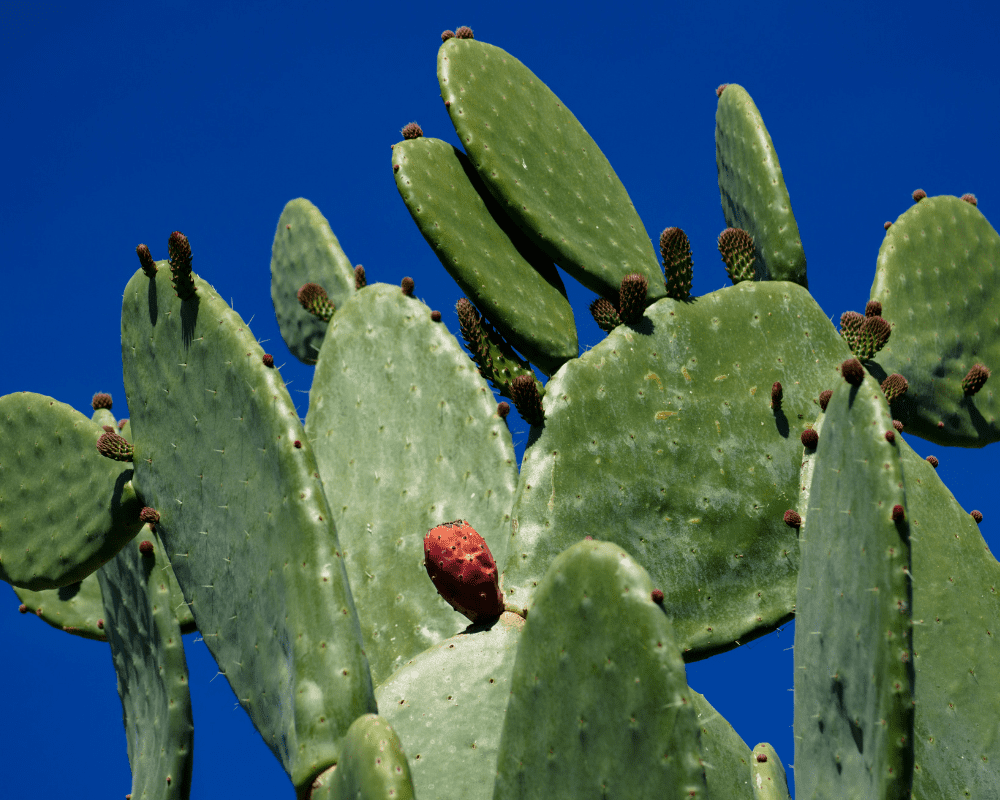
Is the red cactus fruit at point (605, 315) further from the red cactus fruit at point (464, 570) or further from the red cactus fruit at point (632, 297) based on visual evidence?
the red cactus fruit at point (464, 570)

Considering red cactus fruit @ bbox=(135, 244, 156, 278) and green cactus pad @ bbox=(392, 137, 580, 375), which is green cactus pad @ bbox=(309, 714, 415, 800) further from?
green cactus pad @ bbox=(392, 137, 580, 375)

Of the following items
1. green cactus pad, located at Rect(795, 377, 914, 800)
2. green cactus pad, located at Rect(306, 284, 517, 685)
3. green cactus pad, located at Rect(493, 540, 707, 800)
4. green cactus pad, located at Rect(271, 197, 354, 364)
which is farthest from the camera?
green cactus pad, located at Rect(271, 197, 354, 364)

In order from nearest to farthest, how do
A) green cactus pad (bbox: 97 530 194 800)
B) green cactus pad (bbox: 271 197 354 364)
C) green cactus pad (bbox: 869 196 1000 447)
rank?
1. green cactus pad (bbox: 97 530 194 800)
2. green cactus pad (bbox: 869 196 1000 447)
3. green cactus pad (bbox: 271 197 354 364)

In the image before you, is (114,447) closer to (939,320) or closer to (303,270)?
(303,270)

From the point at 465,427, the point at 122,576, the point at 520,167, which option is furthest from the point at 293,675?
the point at 520,167

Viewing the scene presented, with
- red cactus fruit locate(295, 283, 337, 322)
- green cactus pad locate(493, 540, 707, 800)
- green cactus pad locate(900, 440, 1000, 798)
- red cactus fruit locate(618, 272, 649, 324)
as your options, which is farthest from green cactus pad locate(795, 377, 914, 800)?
red cactus fruit locate(295, 283, 337, 322)

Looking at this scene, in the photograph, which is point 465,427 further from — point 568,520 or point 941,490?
point 941,490
